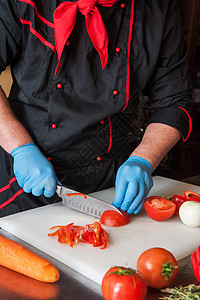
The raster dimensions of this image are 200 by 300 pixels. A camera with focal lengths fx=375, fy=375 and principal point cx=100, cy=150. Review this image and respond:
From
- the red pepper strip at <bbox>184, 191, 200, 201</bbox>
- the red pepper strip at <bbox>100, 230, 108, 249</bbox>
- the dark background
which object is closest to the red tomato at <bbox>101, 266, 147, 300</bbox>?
the red pepper strip at <bbox>100, 230, 108, 249</bbox>

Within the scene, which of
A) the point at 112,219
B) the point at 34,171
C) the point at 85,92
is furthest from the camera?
the point at 85,92

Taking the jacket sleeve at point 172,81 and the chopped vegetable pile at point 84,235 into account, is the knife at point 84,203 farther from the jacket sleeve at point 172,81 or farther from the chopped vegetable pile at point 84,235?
the jacket sleeve at point 172,81

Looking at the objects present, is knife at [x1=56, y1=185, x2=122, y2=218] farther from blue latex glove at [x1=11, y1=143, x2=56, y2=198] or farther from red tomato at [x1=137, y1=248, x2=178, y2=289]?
red tomato at [x1=137, y1=248, x2=178, y2=289]

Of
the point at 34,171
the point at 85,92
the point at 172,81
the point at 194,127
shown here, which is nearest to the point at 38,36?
the point at 85,92

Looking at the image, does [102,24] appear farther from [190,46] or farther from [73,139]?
[190,46]

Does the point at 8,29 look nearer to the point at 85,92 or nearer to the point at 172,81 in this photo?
the point at 85,92

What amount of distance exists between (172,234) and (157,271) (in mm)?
376

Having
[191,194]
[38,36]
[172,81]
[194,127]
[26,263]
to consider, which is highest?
[38,36]

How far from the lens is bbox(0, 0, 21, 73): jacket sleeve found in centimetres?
136

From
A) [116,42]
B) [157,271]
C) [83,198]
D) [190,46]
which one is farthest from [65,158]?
[190,46]

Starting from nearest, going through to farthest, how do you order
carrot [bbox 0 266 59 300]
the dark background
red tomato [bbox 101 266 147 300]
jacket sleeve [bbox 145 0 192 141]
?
red tomato [bbox 101 266 147 300] < carrot [bbox 0 266 59 300] < jacket sleeve [bbox 145 0 192 141] < the dark background

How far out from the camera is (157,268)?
2.78ft

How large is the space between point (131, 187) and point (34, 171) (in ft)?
1.15

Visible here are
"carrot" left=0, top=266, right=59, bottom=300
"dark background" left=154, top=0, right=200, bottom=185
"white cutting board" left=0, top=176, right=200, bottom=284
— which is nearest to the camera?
"carrot" left=0, top=266, right=59, bottom=300
